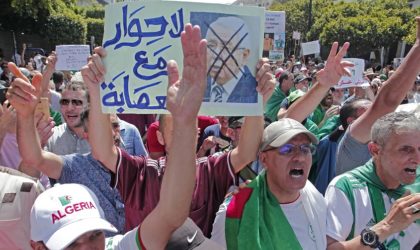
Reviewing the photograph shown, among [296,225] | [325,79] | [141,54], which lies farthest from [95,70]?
[325,79]

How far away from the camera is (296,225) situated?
216cm

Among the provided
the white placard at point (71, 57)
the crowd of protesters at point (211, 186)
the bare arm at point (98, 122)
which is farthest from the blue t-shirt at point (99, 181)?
the white placard at point (71, 57)

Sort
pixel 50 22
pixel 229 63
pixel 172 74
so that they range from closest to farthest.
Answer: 1. pixel 172 74
2. pixel 229 63
3. pixel 50 22

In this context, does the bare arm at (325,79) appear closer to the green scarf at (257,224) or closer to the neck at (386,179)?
the neck at (386,179)

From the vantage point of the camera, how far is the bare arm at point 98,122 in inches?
86.1

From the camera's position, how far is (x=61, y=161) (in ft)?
8.50

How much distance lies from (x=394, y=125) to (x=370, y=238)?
22.0 inches

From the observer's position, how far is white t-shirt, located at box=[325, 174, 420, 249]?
2.19 meters

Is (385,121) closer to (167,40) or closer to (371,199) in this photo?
(371,199)

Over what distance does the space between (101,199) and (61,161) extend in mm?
311

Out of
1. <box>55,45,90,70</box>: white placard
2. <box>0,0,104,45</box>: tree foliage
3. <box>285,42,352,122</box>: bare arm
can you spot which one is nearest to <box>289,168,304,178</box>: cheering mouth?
<box>285,42,352,122</box>: bare arm

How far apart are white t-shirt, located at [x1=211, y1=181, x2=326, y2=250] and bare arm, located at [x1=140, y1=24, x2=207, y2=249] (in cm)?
46

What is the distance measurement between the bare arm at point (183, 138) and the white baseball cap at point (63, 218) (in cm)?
27

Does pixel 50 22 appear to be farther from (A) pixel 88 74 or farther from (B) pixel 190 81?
(B) pixel 190 81
